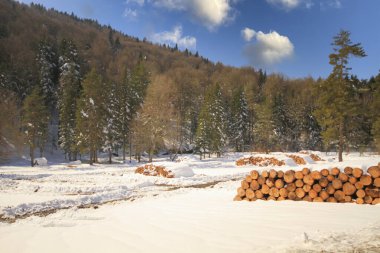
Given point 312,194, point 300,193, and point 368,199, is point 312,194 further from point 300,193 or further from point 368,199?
point 368,199

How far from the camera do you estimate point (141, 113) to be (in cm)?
4266

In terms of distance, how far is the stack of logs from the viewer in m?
9.24

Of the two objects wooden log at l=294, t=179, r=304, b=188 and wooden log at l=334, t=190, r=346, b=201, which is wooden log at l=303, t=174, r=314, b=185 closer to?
wooden log at l=294, t=179, r=304, b=188

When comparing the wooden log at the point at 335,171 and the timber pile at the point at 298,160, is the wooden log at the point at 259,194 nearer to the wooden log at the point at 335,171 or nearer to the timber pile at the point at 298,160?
the wooden log at the point at 335,171

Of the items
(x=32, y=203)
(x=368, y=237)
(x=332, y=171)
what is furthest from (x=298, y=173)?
(x=32, y=203)

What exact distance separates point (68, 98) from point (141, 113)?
54.7 ft

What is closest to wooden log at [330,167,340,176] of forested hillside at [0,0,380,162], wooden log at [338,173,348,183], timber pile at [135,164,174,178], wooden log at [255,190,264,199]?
wooden log at [338,173,348,183]

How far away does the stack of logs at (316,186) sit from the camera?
30.3ft

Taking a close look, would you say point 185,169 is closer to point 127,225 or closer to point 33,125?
point 127,225

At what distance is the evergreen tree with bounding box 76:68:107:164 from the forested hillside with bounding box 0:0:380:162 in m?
0.14

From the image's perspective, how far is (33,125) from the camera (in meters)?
43.4

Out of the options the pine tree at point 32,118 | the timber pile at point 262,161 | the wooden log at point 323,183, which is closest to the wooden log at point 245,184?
the wooden log at point 323,183

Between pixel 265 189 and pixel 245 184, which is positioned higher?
pixel 245 184

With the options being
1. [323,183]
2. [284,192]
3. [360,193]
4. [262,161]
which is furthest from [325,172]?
[262,161]
